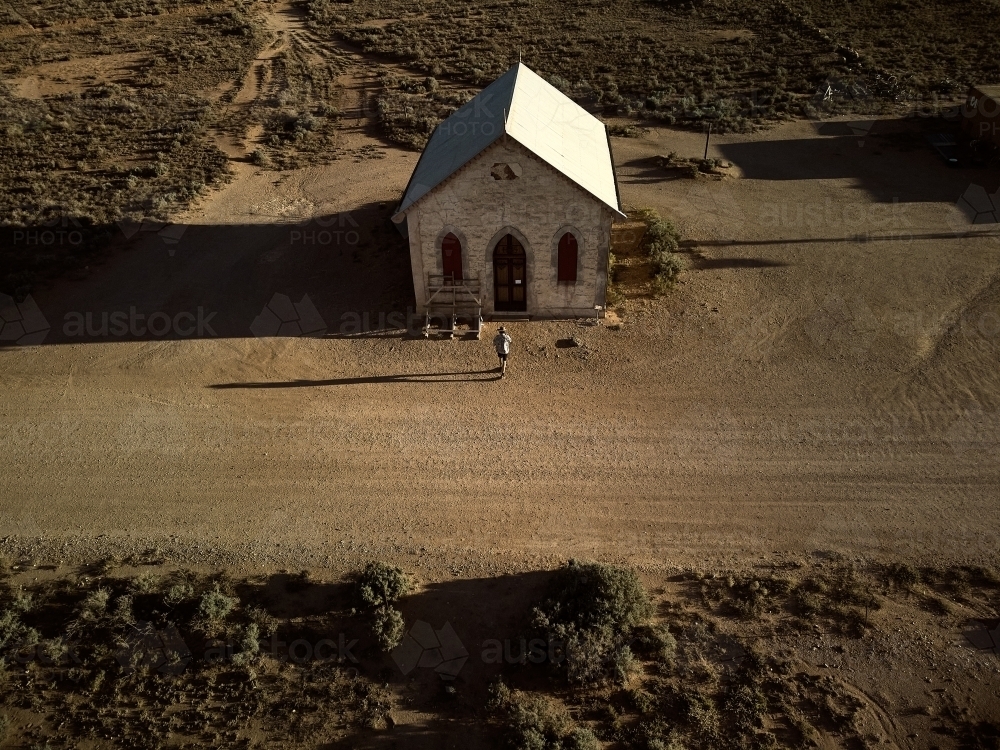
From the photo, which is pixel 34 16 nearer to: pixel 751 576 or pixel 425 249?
pixel 425 249

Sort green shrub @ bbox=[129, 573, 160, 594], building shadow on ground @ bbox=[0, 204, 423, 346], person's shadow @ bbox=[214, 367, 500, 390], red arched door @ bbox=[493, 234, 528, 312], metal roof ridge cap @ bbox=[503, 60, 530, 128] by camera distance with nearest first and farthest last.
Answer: green shrub @ bbox=[129, 573, 160, 594] → metal roof ridge cap @ bbox=[503, 60, 530, 128] → person's shadow @ bbox=[214, 367, 500, 390] → red arched door @ bbox=[493, 234, 528, 312] → building shadow on ground @ bbox=[0, 204, 423, 346]

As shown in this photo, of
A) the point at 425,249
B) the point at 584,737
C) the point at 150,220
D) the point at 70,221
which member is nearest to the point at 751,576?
the point at 584,737

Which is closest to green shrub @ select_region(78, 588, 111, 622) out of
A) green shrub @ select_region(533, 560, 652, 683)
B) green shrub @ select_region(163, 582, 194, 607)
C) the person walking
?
green shrub @ select_region(163, 582, 194, 607)

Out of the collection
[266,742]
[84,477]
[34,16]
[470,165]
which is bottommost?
[266,742]

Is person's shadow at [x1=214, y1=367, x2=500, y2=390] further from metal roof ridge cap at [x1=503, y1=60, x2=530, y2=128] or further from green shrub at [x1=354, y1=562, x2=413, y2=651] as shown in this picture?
metal roof ridge cap at [x1=503, y1=60, x2=530, y2=128]

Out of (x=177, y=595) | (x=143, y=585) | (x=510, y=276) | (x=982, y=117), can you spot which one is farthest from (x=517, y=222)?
(x=982, y=117)
